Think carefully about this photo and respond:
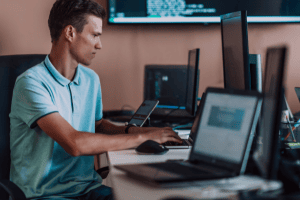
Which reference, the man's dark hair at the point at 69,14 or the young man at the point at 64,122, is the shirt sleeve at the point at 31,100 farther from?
the man's dark hair at the point at 69,14

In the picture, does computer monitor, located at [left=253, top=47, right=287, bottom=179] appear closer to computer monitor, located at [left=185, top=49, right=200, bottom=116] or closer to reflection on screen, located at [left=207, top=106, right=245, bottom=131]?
reflection on screen, located at [left=207, top=106, right=245, bottom=131]

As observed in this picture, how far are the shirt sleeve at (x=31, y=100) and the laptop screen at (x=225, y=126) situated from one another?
0.60m

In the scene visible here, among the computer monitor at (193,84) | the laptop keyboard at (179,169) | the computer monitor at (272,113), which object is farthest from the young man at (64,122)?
the computer monitor at (272,113)

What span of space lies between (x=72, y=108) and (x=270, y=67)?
35.9 inches

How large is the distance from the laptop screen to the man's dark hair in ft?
2.60

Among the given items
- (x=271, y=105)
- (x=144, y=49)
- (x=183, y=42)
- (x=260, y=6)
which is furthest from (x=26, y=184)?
(x=260, y=6)

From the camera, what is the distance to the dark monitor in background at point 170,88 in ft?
7.00

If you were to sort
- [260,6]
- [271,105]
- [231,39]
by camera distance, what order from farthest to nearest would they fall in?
[260,6] < [231,39] < [271,105]

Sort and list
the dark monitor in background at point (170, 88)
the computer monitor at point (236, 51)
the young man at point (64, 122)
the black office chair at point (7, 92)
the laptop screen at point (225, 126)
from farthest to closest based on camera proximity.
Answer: the dark monitor in background at point (170, 88)
the black office chair at point (7, 92)
the young man at point (64, 122)
the computer monitor at point (236, 51)
the laptop screen at point (225, 126)

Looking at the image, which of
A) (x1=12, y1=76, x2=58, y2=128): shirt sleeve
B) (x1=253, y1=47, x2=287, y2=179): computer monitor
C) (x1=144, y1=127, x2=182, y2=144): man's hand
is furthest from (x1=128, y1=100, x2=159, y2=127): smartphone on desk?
(x1=253, y1=47, x2=287, y2=179): computer monitor

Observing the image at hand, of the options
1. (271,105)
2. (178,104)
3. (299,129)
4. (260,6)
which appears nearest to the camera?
(271,105)

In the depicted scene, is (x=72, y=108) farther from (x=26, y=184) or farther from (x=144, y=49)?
(x=144, y=49)

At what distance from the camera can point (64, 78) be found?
1413 mm

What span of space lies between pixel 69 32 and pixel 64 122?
48 centimetres
